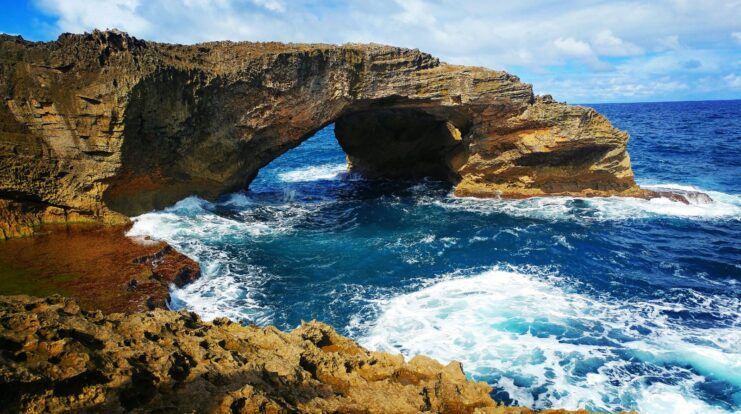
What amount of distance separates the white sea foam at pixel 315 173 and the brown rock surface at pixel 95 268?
2019 cm

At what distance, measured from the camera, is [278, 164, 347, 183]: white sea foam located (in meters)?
40.8

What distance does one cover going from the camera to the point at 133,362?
721 centimetres

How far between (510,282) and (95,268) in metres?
15.8

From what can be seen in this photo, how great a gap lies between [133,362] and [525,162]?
90.6 feet

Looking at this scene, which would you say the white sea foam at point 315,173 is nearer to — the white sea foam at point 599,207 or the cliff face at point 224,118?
the cliff face at point 224,118

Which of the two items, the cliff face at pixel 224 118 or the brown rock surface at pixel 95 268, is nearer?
the brown rock surface at pixel 95 268

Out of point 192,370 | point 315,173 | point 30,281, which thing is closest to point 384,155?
point 315,173

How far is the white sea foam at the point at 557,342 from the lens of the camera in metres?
12.6

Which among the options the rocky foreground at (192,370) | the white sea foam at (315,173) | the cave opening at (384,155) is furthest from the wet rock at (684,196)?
the rocky foreground at (192,370)

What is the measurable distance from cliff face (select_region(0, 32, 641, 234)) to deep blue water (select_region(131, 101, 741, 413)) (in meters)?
2.14

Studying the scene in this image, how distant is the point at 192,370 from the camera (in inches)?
296

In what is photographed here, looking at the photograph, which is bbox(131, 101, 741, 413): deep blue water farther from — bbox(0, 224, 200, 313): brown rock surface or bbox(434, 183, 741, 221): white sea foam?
bbox(0, 224, 200, 313): brown rock surface

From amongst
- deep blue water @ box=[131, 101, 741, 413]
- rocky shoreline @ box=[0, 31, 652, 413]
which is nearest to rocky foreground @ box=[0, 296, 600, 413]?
rocky shoreline @ box=[0, 31, 652, 413]

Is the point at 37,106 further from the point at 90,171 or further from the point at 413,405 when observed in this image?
the point at 413,405
